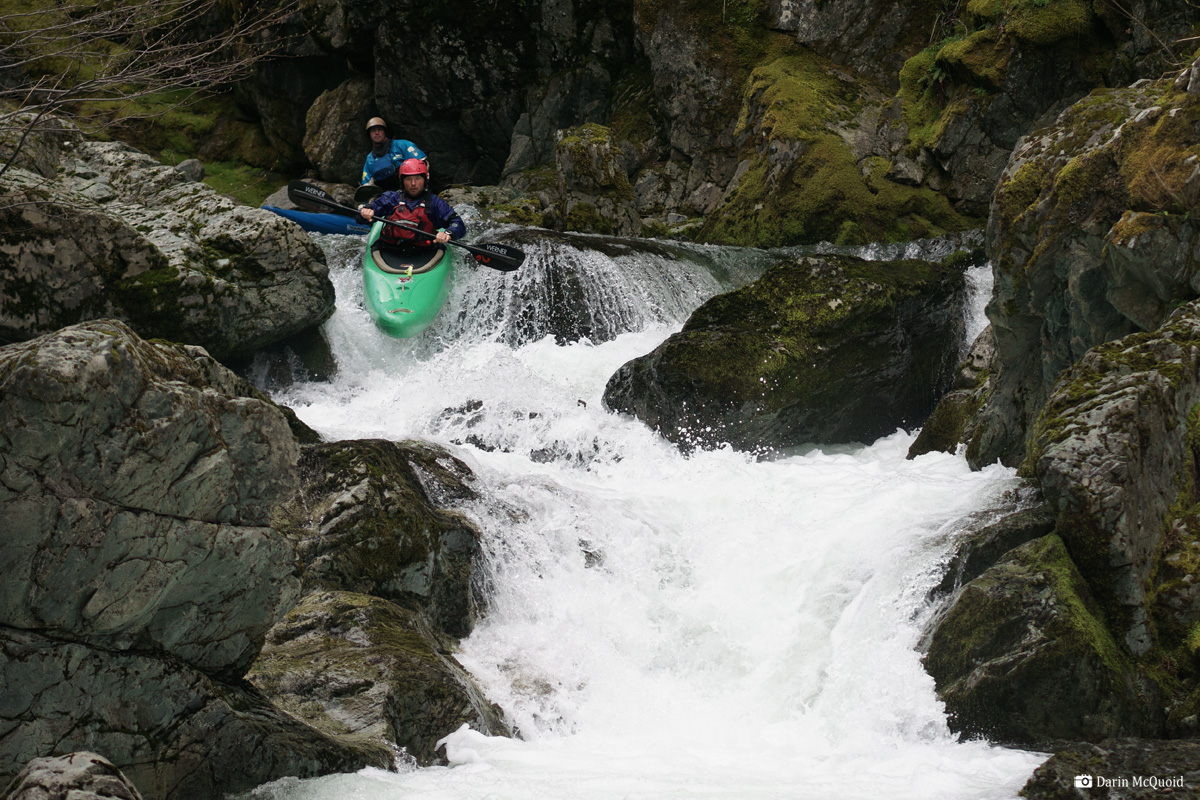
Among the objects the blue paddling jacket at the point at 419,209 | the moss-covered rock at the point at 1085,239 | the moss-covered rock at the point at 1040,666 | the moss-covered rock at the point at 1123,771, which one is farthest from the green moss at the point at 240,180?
the moss-covered rock at the point at 1123,771

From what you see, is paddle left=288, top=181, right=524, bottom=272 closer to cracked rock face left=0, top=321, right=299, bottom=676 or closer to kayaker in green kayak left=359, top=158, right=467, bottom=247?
kayaker in green kayak left=359, top=158, right=467, bottom=247

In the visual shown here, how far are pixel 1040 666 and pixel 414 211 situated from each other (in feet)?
26.4

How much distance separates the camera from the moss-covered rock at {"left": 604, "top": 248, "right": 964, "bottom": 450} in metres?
7.94

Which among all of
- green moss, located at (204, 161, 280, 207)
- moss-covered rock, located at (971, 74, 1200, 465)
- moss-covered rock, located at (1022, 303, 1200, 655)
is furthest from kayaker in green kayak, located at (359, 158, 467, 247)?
green moss, located at (204, 161, 280, 207)

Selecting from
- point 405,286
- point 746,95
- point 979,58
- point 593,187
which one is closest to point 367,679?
point 405,286

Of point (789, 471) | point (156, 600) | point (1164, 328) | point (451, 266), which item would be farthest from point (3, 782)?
point (451, 266)

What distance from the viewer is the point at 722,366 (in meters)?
7.99

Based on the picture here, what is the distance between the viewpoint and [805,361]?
319 inches

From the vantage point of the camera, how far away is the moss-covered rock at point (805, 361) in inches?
313

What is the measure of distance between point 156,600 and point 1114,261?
16.2 ft

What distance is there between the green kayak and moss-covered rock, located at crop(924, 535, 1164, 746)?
22.7 ft

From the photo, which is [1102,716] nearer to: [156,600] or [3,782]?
[156,600]

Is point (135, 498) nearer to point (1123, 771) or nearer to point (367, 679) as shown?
point (367, 679)

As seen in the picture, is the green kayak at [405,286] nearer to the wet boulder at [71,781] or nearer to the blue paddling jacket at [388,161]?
the blue paddling jacket at [388,161]
